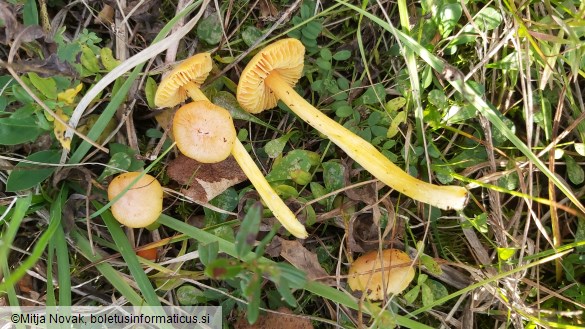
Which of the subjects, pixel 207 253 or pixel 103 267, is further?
pixel 103 267

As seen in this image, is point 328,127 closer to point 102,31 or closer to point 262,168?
point 262,168

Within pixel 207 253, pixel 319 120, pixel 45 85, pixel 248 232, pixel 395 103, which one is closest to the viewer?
pixel 248 232

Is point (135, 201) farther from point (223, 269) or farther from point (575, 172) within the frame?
point (575, 172)

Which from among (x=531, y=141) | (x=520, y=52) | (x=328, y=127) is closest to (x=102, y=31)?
(x=328, y=127)

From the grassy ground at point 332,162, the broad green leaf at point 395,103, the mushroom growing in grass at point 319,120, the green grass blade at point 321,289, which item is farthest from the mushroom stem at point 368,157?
the green grass blade at point 321,289

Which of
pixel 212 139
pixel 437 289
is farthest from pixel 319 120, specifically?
pixel 437 289

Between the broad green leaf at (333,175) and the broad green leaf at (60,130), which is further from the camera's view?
the broad green leaf at (333,175)

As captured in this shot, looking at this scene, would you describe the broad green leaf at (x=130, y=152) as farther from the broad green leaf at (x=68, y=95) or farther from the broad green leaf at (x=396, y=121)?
the broad green leaf at (x=396, y=121)
